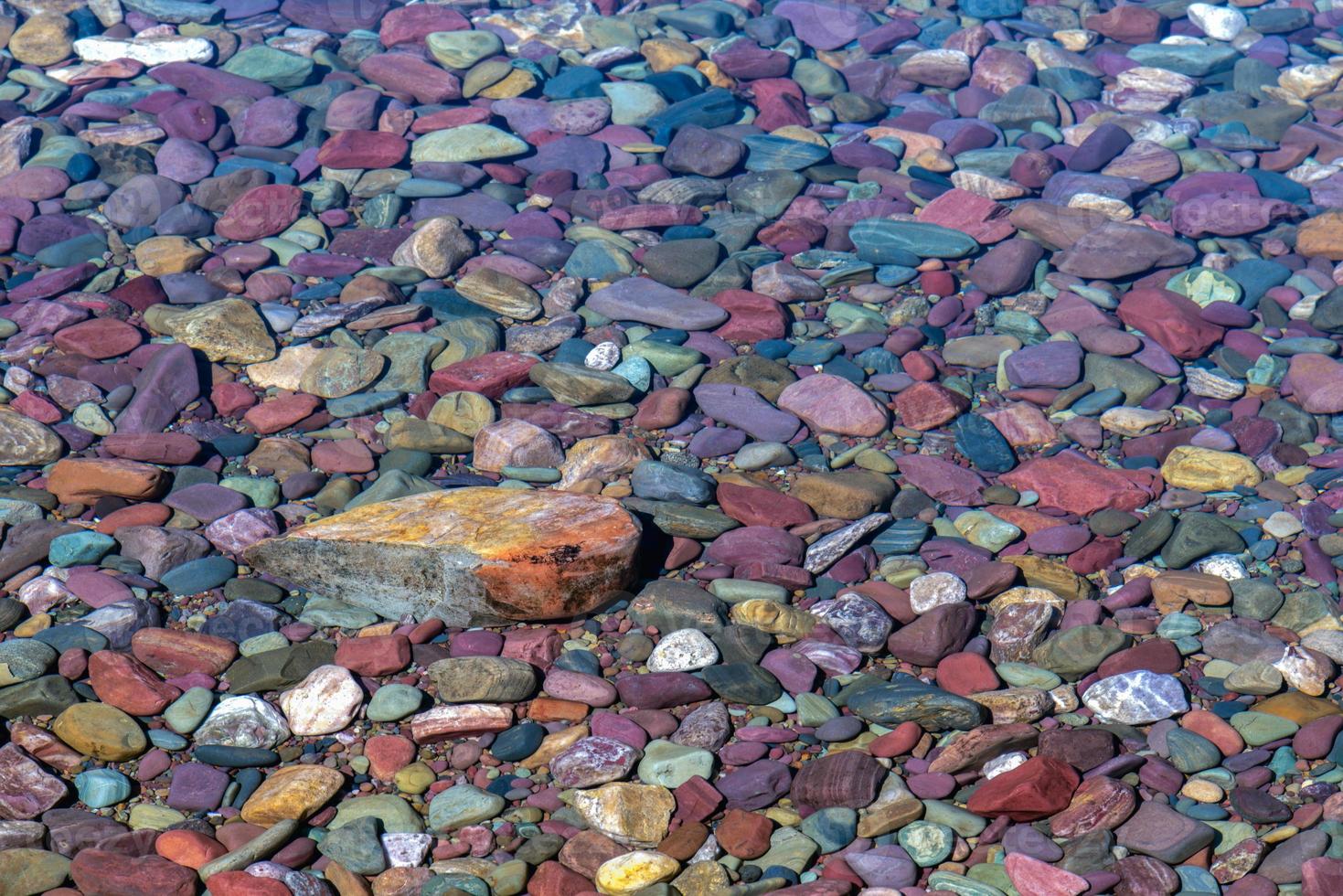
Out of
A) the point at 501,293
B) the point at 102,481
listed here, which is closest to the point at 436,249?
the point at 501,293

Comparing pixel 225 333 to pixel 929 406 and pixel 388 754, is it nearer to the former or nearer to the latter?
pixel 388 754

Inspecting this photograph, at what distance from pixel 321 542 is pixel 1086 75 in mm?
6225

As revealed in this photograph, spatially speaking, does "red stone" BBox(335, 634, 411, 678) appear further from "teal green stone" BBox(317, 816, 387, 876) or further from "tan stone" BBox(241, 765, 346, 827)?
"teal green stone" BBox(317, 816, 387, 876)

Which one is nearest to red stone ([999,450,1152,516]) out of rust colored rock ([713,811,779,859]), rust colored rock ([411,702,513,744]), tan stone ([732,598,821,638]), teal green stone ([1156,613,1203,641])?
teal green stone ([1156,613,1203,641])

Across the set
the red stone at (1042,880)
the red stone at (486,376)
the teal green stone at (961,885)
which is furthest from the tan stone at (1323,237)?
the teal green stone at (961,885)

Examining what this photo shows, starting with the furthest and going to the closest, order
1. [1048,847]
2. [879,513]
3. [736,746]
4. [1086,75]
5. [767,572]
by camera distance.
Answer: [1086,75] < [879,513] < [767,572] < [736,746] < [1048,847]

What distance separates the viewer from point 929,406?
5.29 metres

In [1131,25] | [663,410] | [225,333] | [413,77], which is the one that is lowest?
[663,410]

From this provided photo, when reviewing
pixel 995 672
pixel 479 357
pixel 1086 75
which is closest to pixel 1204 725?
pixel 995 672

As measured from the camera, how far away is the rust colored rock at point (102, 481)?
4.70 m

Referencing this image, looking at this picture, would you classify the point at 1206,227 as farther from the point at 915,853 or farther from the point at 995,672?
the point at 915,853

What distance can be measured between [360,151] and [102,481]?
2914mm

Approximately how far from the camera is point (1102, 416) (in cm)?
530

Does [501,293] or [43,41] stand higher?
[43,41]
